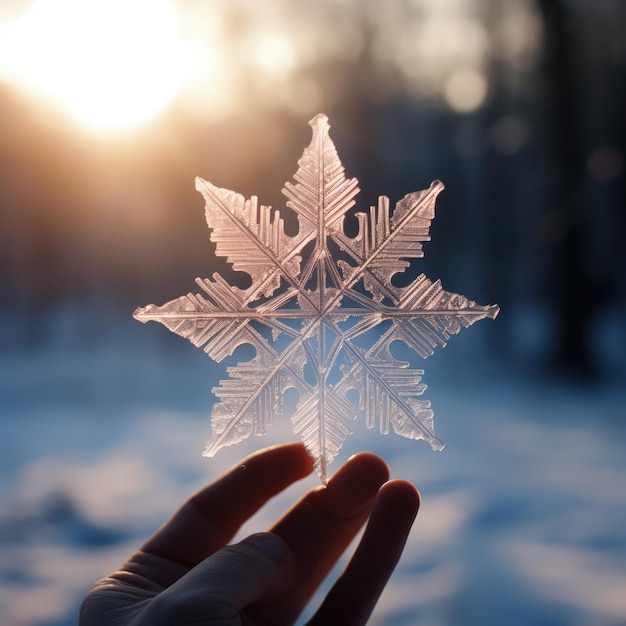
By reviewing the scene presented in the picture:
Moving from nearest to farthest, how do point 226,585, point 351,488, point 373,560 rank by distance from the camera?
point 226,585 → point 373,560 → point 351,488

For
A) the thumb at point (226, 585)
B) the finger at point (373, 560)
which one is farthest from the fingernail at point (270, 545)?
the finger at point (373, 560)

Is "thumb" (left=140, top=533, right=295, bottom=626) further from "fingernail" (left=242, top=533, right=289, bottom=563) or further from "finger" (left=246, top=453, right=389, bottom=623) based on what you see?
"finger" (left=246, top=453, right=389, bottom=623)

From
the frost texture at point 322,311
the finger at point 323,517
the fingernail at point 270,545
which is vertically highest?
the frost texture at point 322,311


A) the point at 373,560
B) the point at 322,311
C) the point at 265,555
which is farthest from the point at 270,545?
the point at 322,311

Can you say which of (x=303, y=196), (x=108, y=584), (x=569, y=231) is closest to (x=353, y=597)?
(x=108, y=584)

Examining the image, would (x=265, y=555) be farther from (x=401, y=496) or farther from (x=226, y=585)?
(x=401, y=496)

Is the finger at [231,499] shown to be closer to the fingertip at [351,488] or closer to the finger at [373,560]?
the fingertip at [351,488]

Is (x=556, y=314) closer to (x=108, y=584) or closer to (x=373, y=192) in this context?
(x=373, y=192)
